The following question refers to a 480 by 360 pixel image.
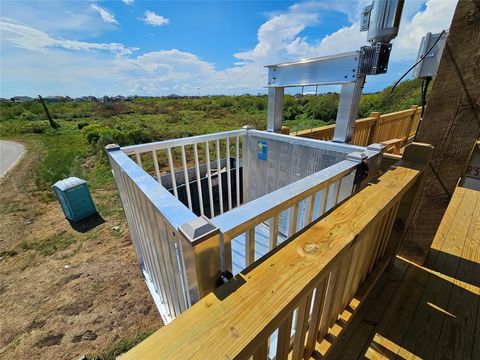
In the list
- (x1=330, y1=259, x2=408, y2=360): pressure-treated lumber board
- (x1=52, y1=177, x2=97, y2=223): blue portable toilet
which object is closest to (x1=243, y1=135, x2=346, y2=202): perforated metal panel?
(x1=330, y1=259, x2=408, y2=360): pressure-treated lumber board

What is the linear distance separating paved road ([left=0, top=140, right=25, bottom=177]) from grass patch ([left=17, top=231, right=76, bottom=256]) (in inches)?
227

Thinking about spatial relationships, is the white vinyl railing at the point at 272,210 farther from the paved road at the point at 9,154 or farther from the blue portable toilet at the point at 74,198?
the paved road at the point at 9,154

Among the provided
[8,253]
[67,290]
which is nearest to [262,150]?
[67,290]

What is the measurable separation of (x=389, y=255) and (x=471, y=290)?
557 millimetres

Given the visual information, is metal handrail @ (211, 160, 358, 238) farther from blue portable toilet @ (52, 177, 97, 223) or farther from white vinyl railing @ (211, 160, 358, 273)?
blue portable toilet @ (52, 177, 97, 223)

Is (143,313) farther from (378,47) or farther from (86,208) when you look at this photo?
(378,47)

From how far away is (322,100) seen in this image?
8836 millimetres

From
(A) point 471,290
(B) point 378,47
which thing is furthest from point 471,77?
(A) point 471,290

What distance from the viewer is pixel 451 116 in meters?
1.25

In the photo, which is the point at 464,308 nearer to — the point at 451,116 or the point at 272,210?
the point at 451,116

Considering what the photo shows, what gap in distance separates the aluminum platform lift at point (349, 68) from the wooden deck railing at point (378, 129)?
59 centimetres

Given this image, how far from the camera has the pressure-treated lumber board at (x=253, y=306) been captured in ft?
1.26

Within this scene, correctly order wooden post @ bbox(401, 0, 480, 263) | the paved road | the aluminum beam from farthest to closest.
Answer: the paved road, the aluminum beam, wooden post @ bbox(401, 0, 480, 263)

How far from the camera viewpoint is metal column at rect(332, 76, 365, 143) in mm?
1710
